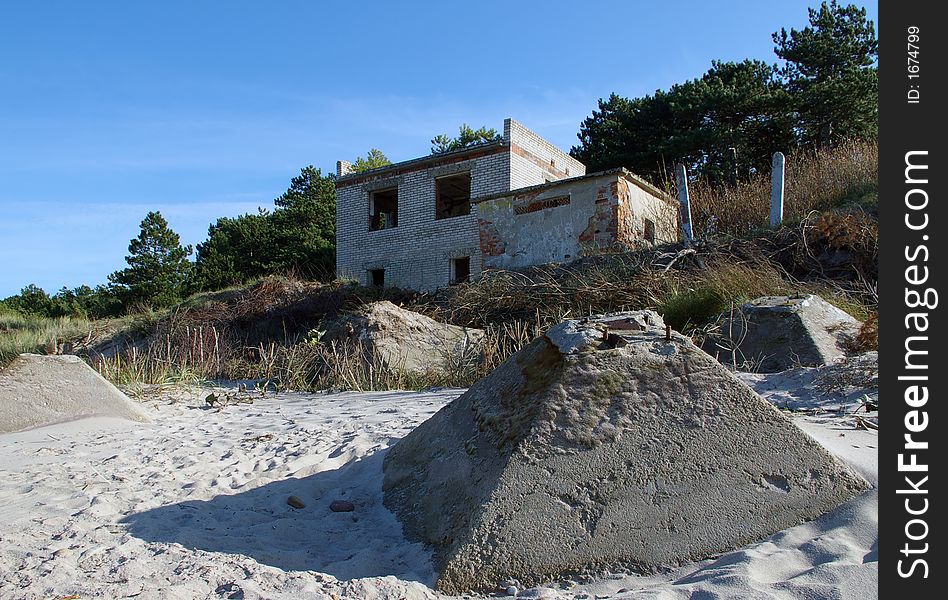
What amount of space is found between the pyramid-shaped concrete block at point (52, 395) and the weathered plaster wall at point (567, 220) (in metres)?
10.7

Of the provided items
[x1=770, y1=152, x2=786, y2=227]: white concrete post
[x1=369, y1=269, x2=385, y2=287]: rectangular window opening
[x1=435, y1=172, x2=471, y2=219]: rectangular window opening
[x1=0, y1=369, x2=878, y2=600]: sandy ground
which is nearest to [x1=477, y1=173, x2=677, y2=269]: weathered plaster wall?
[x1=770, y1=152, x2=786, y2=227]: white concrete post

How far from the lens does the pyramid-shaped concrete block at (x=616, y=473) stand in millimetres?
2504

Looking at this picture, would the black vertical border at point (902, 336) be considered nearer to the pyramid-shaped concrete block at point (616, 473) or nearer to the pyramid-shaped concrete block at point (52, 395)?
the pyramid-shaped concrete block at point (616, 473)

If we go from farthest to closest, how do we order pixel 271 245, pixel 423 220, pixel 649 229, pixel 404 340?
pixel 271 245, pixel 423 220, pixel 649 229, pixel 404 340

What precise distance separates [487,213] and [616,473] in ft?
48.2

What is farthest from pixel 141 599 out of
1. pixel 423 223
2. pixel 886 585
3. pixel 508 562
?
pixel 423 223

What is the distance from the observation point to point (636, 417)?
274 cm

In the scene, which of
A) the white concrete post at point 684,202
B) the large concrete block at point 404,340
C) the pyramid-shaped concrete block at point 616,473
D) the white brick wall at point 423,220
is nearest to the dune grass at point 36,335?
the large concrete block at point 404,340

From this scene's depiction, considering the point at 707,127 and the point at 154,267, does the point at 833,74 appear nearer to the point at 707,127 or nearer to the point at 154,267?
the point at 707,127

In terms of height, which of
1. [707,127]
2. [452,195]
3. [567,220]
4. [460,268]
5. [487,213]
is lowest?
[460,268]

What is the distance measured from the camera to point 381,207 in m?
23.2

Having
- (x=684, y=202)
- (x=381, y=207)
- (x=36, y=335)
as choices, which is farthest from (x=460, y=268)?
(x=36, y=335)

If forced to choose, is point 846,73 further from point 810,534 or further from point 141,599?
point 141,599

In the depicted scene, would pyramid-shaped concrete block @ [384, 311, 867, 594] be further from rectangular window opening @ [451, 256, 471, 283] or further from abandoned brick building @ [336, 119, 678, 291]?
rectangular window opening @ [451, 256, 471, 283]
